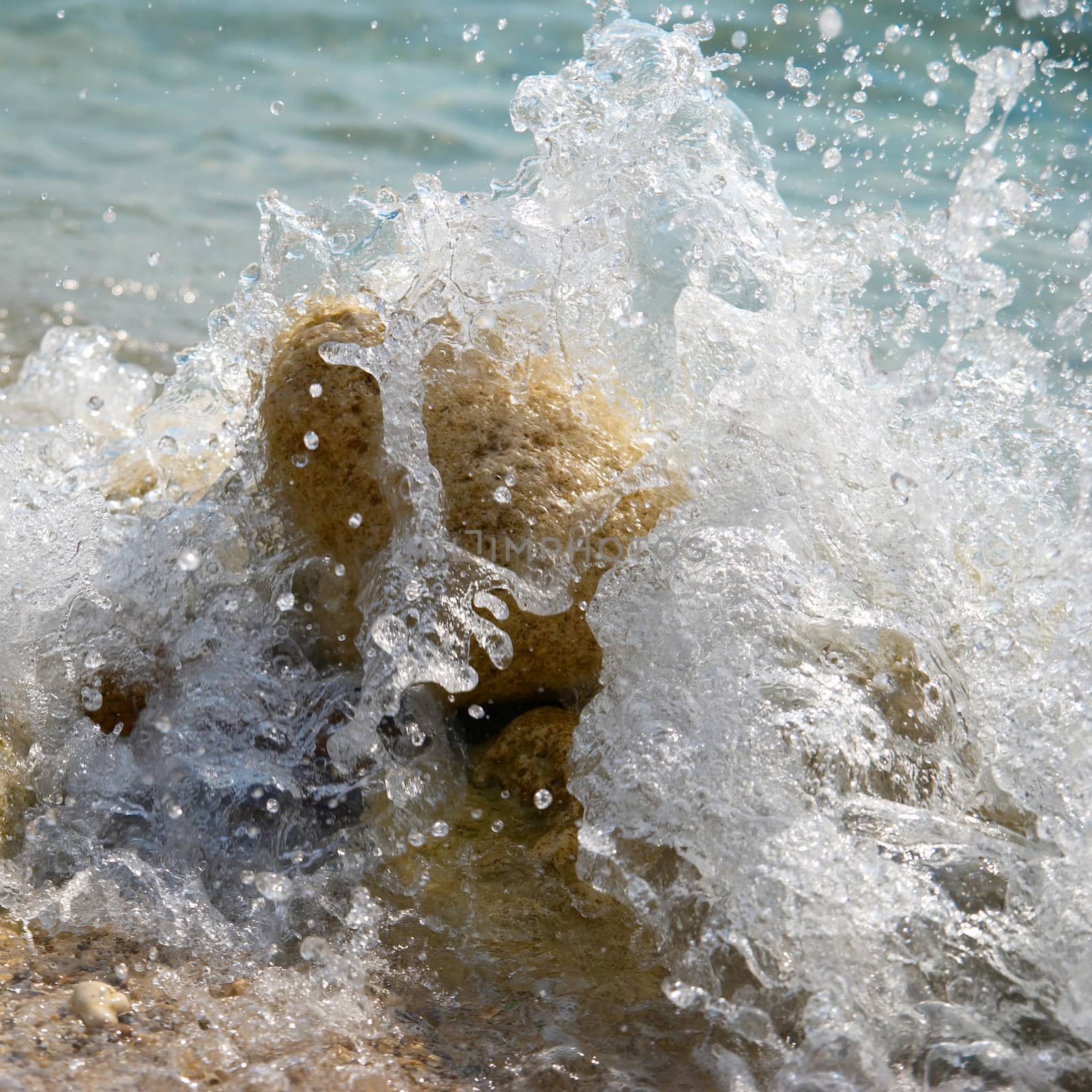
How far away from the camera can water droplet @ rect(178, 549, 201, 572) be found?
2.42 metres

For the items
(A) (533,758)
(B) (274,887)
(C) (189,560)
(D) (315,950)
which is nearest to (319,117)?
(C) (189,560)

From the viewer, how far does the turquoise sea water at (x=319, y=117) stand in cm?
561

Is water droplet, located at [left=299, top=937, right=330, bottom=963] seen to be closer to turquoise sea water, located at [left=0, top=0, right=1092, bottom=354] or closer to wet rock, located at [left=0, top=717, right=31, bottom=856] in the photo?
wet rock, located at [left=0, top=717, right=31, bottom=856]

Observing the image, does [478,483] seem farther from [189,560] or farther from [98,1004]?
Result: [98,1004]

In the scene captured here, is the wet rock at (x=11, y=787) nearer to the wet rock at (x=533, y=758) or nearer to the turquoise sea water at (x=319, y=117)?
the wet rock at (x=533, y=758)

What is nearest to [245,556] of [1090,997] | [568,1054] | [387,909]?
[387,909]

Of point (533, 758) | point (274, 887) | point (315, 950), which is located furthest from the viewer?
point (533, 758)

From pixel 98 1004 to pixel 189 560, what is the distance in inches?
39.2

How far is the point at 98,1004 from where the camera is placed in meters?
1.63

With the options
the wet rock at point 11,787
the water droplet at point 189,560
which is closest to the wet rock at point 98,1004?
the wet rock at point 11,787

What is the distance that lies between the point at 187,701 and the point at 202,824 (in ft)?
0.94

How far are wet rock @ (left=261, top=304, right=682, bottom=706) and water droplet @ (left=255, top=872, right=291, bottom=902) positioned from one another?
53cm

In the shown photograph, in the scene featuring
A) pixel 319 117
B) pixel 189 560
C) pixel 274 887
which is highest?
pixel 319 117

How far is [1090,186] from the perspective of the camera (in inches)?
253
